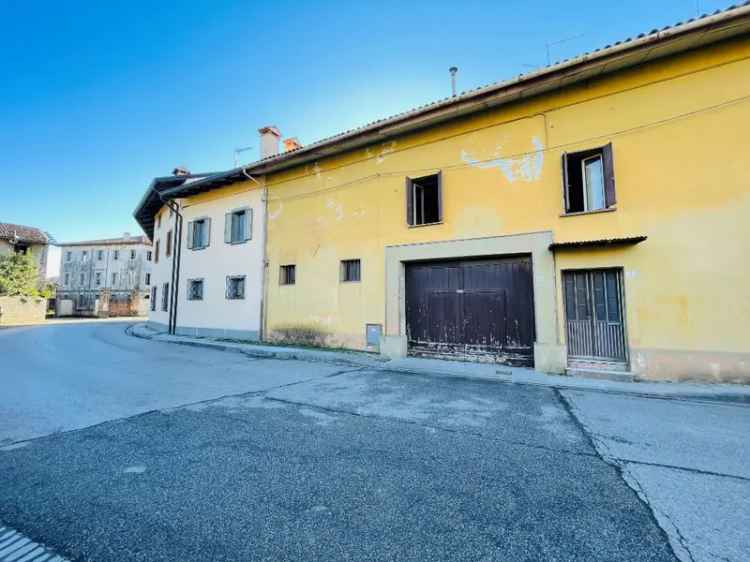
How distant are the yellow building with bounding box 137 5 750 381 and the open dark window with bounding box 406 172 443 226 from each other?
2.2 inches

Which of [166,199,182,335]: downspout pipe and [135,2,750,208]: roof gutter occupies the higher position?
[135,2,750,208]: roof gutter

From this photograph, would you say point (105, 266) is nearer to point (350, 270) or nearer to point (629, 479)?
point (350, 270)

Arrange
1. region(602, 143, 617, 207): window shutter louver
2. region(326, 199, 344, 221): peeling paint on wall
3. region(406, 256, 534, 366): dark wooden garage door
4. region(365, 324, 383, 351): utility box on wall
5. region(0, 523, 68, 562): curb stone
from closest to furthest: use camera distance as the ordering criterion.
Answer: region(0, 523, 68, 562): curb stone → region(602, 143, 617, 207): window shutter louver → region(406, 256, 534, 366): dark wooden garage door → region(365, 324, 383, 351): utility box on wall → region(326, 199, 344, 221): peeling paint on wall

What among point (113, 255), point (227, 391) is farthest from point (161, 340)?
point (113, 255)

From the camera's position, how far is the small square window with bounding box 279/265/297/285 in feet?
40.5

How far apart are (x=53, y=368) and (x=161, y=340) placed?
6.60 meters

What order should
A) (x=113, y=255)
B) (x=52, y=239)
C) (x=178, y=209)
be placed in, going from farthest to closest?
1. (x=113, y=255)
2. (x=52, y=239)
3. (x=178, y=209)

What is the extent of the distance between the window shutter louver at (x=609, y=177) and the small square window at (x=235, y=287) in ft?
40.2

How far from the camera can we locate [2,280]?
83.8 feet

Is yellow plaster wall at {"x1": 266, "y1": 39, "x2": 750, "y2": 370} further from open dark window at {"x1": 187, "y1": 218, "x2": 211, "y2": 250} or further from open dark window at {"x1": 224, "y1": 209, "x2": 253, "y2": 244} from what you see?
open dark window at {"x1": 187, "y1": 218, "x2": 211, "y2": 250}

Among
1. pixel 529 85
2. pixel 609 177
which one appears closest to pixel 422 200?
pixel 529 85

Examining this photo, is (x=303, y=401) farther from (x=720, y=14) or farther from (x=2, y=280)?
(x=2, y=280)

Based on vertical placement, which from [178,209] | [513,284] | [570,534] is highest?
[178,209]

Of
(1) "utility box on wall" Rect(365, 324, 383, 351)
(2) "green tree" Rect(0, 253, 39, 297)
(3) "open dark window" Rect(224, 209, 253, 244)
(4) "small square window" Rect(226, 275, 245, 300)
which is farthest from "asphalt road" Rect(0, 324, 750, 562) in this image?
(2) "green tree" Rect(0, 253, 39, 297)
